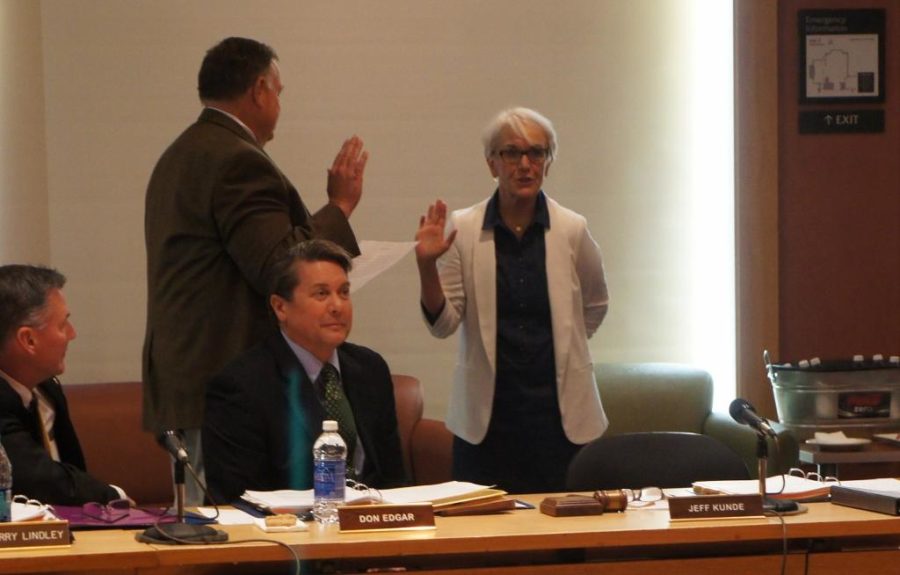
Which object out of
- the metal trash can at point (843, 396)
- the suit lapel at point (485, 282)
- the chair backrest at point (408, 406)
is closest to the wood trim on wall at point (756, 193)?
the metal trash can at point (843, 396)

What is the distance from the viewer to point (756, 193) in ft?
17.4

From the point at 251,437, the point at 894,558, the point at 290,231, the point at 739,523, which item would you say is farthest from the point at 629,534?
the point at 290,231

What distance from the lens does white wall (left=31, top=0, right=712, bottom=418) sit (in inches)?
204

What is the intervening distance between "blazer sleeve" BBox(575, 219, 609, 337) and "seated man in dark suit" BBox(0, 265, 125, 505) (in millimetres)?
1531

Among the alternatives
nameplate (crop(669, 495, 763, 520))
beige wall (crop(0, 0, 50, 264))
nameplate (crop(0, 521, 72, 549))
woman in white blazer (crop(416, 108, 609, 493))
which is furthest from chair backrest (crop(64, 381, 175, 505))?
nameplate (crop(669, 495, 763, 520))

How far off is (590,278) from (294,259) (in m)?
1.17

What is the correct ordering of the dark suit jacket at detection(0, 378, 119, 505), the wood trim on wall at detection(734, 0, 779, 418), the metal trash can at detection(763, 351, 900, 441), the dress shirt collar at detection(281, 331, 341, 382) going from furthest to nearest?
the wood trim on wall at detection(734, 0, 779, 418), the metal trash can at detection(763, 351, 900, 441), the dress shirt collar at detection(281, 331, 341, 382), the dark suit jacket at detection(0, 378, 119, 505)

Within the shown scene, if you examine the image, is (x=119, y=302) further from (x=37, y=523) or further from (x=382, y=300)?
(x=37, y=523)

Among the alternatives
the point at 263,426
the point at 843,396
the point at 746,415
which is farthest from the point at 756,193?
the point at 263,426

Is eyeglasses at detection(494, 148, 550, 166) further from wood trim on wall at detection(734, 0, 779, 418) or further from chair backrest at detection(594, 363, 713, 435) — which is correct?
wood trim on wall at detection(734, 0, 779, 418)

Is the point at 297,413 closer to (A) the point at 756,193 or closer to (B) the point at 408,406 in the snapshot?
(B) the point at 408,406

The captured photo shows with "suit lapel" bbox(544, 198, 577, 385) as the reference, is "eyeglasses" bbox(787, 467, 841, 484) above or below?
below

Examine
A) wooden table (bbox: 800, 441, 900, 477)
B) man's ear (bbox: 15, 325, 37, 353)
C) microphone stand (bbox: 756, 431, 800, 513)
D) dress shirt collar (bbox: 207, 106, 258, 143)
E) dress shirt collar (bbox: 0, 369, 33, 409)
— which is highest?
dress shirt collar (bbox: 207, 106, 258, 143)

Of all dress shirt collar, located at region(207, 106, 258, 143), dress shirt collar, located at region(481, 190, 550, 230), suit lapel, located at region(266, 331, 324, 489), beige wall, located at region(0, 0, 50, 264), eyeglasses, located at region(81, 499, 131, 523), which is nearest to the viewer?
eyeglasses, located at region(81, 499, 131, 523)
